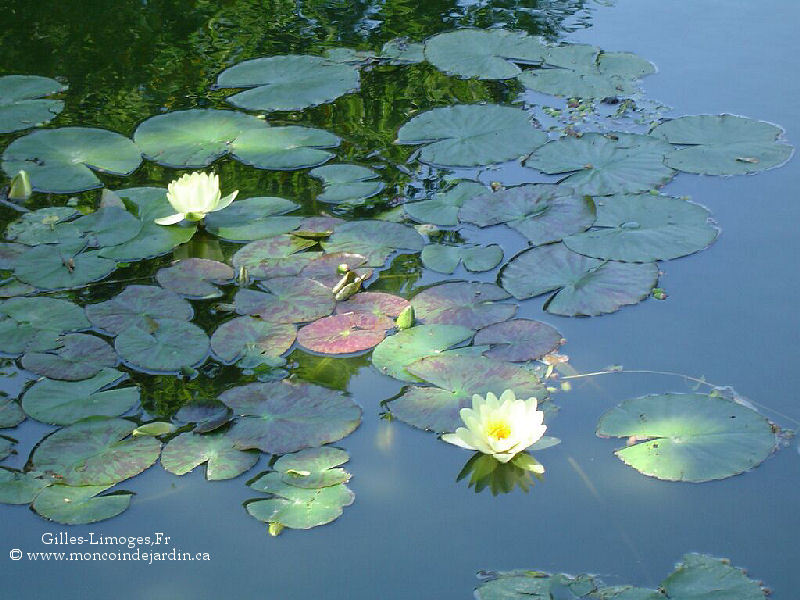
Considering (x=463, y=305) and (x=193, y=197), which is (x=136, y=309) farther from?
(x=463, y=305)

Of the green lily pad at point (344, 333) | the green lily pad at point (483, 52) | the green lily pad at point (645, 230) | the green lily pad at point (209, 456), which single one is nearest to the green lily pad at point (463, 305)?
the green lily pad at point (344, 333)

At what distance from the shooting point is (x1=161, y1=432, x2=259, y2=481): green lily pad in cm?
210

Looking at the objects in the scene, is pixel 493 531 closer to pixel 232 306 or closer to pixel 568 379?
pixel 568 379

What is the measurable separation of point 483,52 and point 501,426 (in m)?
2.58

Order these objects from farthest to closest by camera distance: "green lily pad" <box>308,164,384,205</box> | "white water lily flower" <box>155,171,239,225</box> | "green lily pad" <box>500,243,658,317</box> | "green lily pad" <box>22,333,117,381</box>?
"green lily pad" <box>308,164,384,205</box>, "white water lily flower" <box>155,171,239,225</box>, "green lily pad" <box>500,243,658,317</box>, "green lily pad" <box>22,333,117,381</box>

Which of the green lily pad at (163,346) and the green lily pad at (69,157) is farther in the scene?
the green lily pad at (69,157)

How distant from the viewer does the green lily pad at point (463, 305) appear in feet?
8.49

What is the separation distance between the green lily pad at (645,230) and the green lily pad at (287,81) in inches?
54.6

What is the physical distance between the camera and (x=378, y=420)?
89.1 inches

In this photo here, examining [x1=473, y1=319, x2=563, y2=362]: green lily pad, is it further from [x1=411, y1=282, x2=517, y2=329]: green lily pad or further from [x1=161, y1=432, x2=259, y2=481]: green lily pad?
[x1=161, y1=432, x2=259, y2=481]: green lily pad

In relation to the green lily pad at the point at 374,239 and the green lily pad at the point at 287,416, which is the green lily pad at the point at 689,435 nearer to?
the green lily pad at the point at 287,416

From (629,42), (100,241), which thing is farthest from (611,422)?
(629,42)

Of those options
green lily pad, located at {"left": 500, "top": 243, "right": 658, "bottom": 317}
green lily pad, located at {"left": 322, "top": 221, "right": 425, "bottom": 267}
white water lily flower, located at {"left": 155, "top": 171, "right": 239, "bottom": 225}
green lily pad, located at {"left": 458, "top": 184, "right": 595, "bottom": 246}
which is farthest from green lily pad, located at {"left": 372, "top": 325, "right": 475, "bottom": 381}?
white water lily flower, located at {"left": 155, "top": 171, "right": 239, "bottom": 225}

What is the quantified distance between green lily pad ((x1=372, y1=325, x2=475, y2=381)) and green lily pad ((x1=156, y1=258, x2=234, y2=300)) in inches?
23.1
